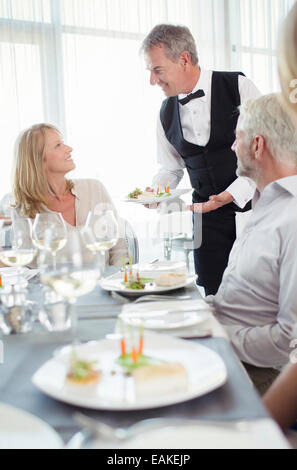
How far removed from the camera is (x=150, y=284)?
4.95 ft

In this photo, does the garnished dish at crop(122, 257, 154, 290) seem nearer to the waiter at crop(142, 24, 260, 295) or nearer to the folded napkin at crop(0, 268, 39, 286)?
the folded napkin at crop(0, 268, 39, 286)

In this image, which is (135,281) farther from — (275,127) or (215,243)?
(215,243)

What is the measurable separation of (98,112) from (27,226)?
10.8ft

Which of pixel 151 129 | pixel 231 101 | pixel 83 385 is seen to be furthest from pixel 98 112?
pixel 83 385

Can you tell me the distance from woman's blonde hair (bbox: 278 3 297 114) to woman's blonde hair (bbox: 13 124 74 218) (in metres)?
1.68

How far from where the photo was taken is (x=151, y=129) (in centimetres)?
475

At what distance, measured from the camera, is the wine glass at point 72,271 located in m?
0.84

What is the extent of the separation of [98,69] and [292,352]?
3.84m

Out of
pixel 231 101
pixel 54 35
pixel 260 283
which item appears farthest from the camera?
pixel 54 35

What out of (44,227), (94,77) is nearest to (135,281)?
(44,227)

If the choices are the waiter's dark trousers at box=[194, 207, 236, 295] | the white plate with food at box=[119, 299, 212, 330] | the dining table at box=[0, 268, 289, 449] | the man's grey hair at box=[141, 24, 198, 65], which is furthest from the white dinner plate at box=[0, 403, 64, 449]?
the man's grey hair at box=[141, 24, 198, 65]

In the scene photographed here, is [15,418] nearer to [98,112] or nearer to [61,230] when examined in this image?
[61,230]

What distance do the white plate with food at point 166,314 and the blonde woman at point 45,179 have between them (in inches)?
48.0

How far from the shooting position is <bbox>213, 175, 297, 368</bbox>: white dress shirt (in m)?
1.30
